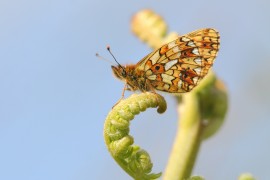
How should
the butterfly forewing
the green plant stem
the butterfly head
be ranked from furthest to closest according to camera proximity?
the butterfly head < the butterfly forewing < the green plant stem

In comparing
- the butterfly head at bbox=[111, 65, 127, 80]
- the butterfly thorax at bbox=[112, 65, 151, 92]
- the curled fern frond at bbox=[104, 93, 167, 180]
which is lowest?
the curled fern frond at bbox=[104, 93, 167, 180]

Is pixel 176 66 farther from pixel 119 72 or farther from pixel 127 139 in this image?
pixel 127 139

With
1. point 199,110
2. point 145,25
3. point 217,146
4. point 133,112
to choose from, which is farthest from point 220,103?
point 217,146

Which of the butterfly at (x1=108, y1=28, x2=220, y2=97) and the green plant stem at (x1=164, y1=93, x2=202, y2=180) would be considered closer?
the green plant stem at (x1=164, y1=93, x2=202, y2=180)

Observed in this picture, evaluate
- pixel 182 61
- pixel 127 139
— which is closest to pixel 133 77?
pixel 182 61

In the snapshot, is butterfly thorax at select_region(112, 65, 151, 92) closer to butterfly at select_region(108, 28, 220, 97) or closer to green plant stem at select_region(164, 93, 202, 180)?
butterfly at select_region(108, 28, 220, 97)

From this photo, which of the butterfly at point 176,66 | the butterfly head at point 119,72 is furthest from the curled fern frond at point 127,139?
the butterfly head at point 119,72

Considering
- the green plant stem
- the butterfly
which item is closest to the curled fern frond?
the green plant stem
